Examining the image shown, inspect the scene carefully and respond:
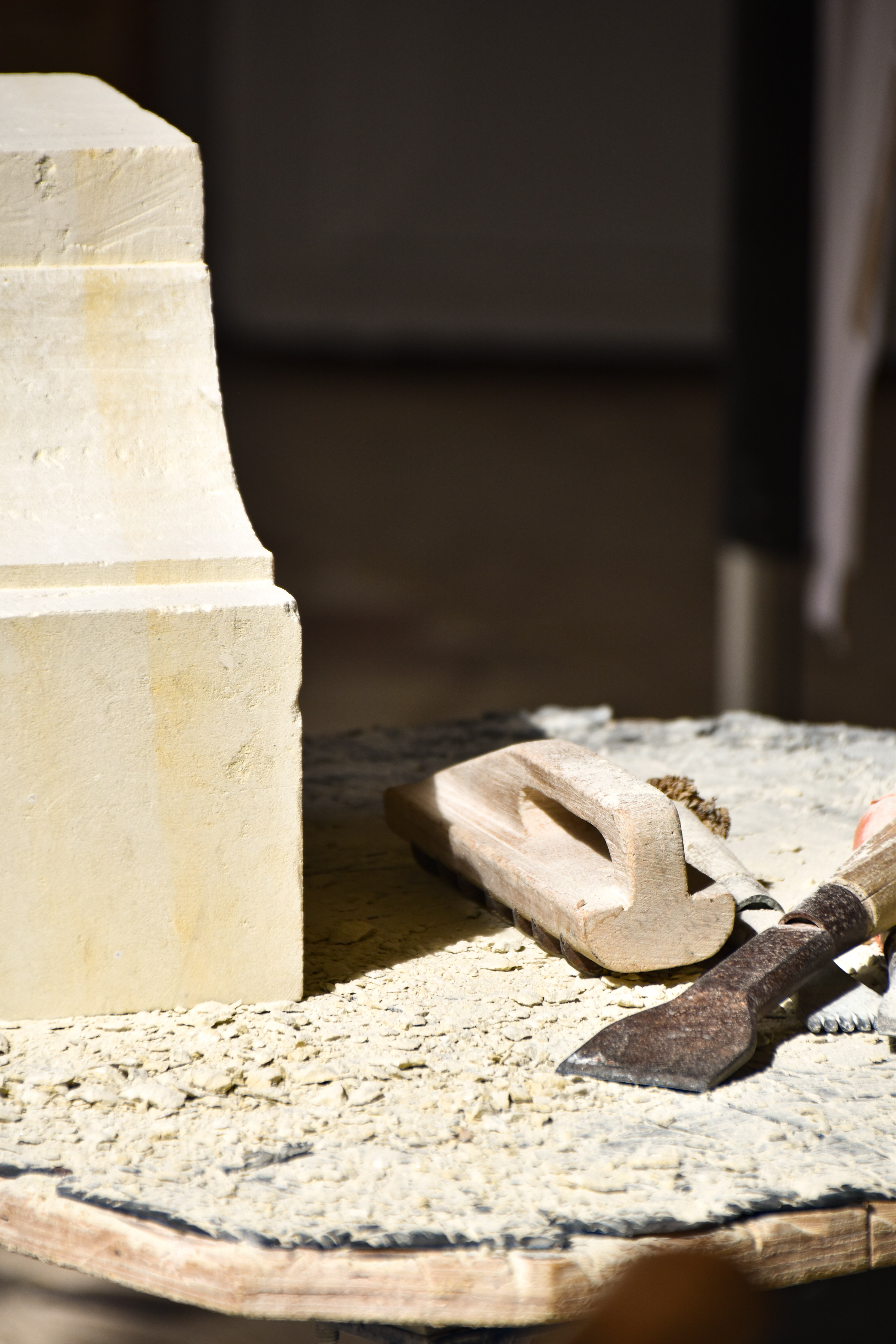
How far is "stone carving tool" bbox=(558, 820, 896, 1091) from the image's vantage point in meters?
1.22

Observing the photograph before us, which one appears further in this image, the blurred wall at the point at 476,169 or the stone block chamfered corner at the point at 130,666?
the blurred wall at the point at 476,169

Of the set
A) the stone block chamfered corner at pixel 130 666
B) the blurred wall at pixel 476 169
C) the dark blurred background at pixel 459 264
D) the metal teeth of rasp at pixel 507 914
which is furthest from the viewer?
the blurred wall at pixel 476 169

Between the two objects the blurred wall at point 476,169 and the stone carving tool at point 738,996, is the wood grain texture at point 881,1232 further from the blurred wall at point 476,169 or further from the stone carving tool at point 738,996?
the blurred wall at point 476,169

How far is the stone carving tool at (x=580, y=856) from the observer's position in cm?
139

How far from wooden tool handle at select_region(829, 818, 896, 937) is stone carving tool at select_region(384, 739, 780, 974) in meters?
0.13

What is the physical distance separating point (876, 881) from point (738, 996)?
0.20 metres

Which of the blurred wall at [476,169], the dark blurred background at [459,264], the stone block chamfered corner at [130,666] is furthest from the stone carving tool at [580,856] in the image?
the blurred wall at [476,169]

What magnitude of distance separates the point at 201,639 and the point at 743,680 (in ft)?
7.64

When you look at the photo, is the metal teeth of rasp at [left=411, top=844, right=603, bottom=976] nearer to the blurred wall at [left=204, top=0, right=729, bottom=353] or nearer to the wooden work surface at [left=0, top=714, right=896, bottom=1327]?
the wooden work surface at [left=0, top=714, right=896, bottom=1327]

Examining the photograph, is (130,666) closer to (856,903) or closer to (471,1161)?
(471,1161)

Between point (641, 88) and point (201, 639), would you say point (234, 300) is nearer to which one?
point (641, 88)

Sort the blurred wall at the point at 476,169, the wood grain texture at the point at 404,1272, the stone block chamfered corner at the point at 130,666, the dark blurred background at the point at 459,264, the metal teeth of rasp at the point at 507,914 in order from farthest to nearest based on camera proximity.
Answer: the blurred wall at the point at 476,169, the dark blurred background at the point at 459,264, the metal teeth of rasp at the point at 507,914, the stone block chamfered corner at the point at 130,666, the wood grain texture at the point at 404,1272

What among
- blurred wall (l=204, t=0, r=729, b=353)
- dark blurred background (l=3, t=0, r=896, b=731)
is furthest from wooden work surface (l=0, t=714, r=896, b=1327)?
blurred wall (l=204, t=0, r=729, b=353)

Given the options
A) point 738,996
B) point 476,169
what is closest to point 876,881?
point 738,996
